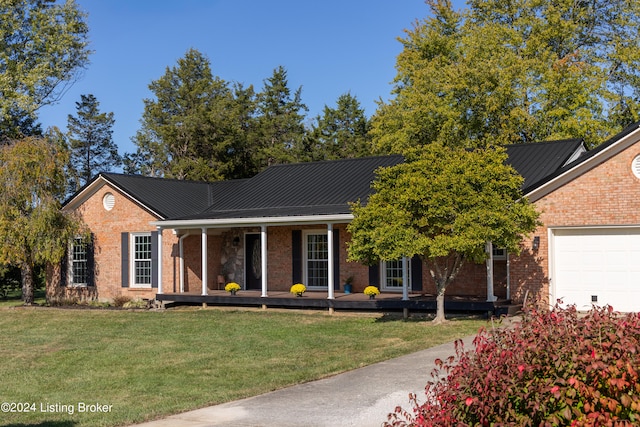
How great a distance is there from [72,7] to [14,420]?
33.6 m

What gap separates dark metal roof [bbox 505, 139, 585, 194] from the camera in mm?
19531

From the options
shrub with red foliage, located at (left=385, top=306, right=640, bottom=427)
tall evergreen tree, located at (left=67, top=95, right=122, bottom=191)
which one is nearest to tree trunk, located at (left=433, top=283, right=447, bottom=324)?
shrub with red foliage, located at (left=385, top=306, right=640, bottom=427)

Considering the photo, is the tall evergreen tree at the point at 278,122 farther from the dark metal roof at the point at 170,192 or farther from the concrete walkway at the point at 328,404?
the concrete walkway at the point at 328,404

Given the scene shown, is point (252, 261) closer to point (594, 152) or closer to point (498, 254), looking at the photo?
point (498, 254)

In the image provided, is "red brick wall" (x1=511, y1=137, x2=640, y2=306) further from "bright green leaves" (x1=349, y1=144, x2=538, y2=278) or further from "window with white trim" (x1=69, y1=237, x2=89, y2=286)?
"window with white trim" (x1=69, y1=237, x2=89, y2=286)

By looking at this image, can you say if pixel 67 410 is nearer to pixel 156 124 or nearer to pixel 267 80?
pixel 156 124

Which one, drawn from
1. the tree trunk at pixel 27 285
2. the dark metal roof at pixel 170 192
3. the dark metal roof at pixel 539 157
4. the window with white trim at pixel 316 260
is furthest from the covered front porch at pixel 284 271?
the tree trunk at pixel 27 285

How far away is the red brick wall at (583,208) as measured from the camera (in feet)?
54.7

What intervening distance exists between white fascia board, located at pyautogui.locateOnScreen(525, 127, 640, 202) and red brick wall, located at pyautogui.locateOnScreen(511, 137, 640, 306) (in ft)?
0.29

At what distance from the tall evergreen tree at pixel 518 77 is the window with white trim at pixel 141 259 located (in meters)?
14.5

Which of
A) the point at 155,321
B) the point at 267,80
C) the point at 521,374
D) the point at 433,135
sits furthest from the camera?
the point at 267,80

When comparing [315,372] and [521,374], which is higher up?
[521,374]

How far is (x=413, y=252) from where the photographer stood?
15.5m

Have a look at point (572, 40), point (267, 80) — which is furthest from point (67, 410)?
point (267, 80)
